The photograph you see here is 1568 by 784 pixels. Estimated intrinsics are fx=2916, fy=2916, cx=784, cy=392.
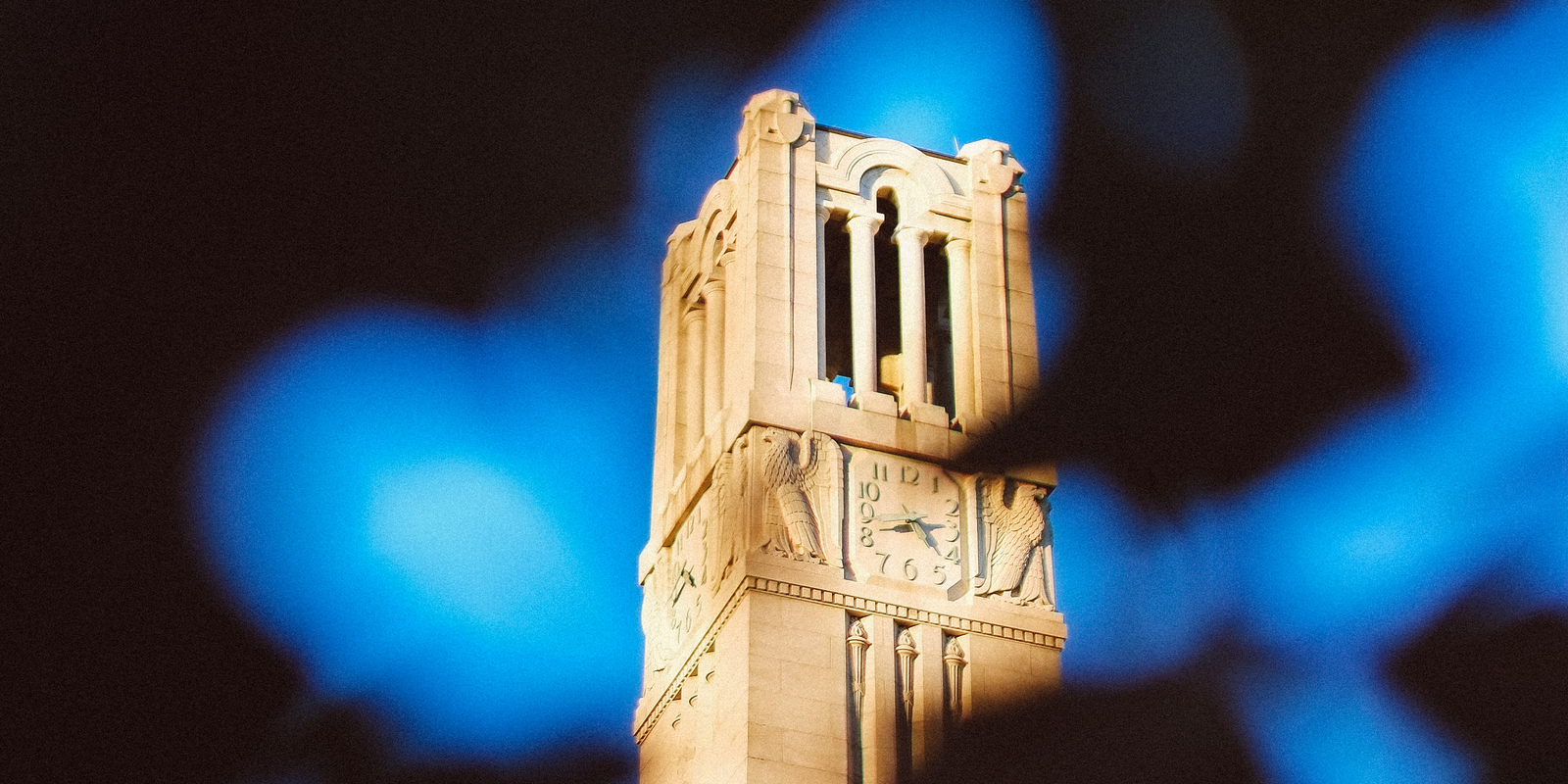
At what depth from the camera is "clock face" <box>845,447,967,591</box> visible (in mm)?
46094

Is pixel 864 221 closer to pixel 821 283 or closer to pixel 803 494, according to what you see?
pixel 821 283

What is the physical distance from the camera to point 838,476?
46.4 metres

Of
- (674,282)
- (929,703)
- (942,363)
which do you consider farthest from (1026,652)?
(674,282)

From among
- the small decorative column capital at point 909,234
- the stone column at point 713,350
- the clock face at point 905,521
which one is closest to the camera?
the clock face at point 905,521

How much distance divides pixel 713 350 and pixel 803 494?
5.76 m

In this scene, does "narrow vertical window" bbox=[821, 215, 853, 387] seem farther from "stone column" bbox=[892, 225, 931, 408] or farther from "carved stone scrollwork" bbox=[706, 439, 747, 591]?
"carved stone scrollwork" bbox=[706, 439, 747, 591]

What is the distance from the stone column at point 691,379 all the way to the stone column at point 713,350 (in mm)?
189

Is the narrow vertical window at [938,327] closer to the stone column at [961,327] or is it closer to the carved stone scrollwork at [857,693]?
the stone column at [961,327]

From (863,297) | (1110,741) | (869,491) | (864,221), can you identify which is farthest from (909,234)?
(1110,741)

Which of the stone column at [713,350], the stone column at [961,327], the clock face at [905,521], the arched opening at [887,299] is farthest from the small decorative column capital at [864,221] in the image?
the clock face at [905,521]

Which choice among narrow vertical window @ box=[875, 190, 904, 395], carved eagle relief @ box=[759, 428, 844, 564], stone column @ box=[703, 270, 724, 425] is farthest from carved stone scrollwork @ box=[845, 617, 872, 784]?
narrow vertical window @ box=[875, 190, 904, 395]

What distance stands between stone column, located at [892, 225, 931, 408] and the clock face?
1.57 meters

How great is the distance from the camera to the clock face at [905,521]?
46094 millimetres

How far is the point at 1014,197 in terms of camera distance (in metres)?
51.6
